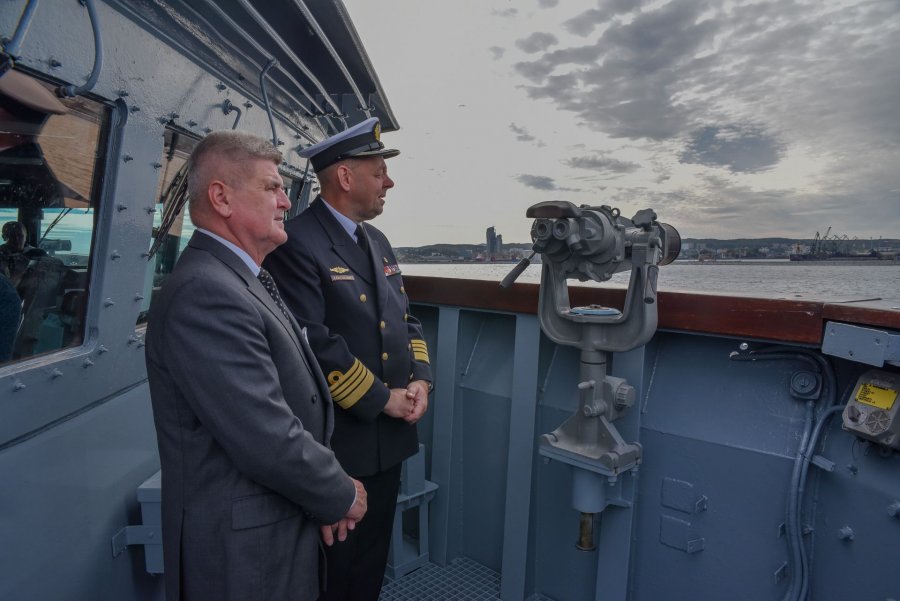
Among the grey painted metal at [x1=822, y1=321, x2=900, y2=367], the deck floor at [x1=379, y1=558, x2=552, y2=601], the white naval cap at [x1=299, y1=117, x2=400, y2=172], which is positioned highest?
the white naval cap at [x1=299, y1=117, x2=400, y2=172]

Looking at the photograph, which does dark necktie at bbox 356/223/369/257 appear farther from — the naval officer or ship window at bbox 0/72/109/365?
ship window at bbox 0/72/109/365

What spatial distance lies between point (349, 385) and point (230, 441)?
25.3 inches

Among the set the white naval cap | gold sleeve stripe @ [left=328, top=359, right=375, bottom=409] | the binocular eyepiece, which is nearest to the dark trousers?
gold sleeve stripe @ [left=328, top=359, right=375, bottom=409]

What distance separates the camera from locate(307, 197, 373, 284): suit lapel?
2.09m

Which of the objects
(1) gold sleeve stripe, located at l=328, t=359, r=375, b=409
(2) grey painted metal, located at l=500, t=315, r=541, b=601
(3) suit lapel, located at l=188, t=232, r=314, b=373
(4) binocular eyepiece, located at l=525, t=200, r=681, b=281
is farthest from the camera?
(2) grey painted metal, located at l=500, t=315, r=541, b=601

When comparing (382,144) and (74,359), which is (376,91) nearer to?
(382,144)

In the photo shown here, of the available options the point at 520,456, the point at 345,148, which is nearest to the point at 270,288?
the point at 345,148

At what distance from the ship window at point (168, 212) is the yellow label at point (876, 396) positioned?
2.43 meters

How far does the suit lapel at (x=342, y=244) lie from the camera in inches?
82.4

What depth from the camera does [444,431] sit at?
3.13 m

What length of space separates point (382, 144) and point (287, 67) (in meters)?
1.99

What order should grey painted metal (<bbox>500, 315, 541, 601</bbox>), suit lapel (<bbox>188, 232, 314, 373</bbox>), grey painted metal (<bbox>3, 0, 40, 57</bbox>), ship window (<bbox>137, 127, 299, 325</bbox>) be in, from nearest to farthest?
grey painted metal (<bbox>3, 0, 40, 57</bbox>)
suit lapel (<bbox>188, 232, 314, 373</bbox>)
ship window (<bbox>137, 127, 299, 325</bbox>)
grey painted metal (<bbox>500, 315, 541, 601</bbox>)

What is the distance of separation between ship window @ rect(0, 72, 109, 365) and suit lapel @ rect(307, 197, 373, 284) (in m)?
0.72

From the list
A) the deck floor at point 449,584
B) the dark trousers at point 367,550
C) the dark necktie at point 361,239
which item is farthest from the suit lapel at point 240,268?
the deck floor at point 449,584
